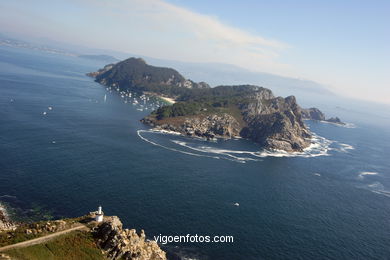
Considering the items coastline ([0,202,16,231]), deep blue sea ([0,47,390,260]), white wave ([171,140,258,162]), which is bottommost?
coastline ([0,202,16,231])

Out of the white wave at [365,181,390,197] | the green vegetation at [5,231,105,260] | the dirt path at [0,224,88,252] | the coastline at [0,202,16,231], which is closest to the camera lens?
the dirt path at [0,224,88,252]

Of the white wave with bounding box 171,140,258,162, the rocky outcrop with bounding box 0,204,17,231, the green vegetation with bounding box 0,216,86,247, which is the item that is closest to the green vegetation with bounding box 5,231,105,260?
the green vegetation with bounding box 0,216,86,247

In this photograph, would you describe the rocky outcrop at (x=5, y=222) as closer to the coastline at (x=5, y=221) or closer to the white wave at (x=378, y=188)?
the coastline at (x=5, y=221)

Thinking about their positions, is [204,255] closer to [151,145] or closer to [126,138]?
[151,145]

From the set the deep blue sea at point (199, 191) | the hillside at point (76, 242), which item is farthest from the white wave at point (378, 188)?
the hillside at point (76, 242)

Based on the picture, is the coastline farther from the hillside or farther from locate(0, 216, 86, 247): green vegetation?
locate(0, 216, 86, 247): green vegetation

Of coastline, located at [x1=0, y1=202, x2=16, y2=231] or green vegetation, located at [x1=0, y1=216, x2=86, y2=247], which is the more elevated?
green vegetation, located at [x1=0, y1=216, x2=86, y2=247]

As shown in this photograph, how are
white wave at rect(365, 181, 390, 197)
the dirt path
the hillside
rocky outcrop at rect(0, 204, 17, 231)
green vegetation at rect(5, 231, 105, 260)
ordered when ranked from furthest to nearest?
1. white wave at rect(365, 181, 390, 197)
2. rocky outcrop at rect(0, 204, 17, 231)
3. the hillside
4. green vegetation at rect(5, 231, 105, 260)
5. the dirt path
